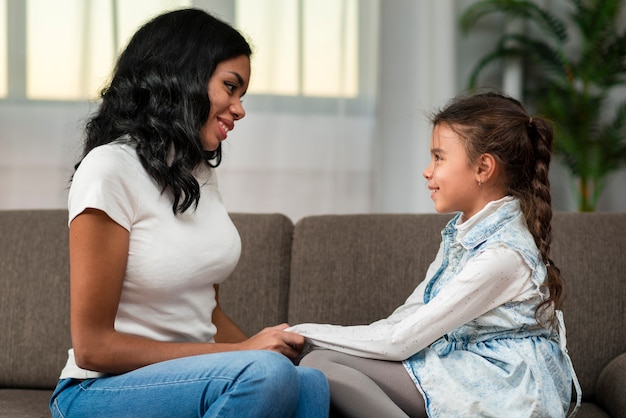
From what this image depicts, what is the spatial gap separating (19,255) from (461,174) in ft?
3.88

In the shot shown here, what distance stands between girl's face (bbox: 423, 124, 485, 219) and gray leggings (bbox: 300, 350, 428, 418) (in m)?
0.36

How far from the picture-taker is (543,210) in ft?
5.45

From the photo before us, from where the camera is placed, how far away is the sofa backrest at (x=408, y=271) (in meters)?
1.99

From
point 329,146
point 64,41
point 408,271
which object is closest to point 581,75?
point 329,146

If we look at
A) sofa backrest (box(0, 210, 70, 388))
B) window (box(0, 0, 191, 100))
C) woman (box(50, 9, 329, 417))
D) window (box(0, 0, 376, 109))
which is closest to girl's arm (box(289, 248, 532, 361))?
woman (box(50, 9, 329, 417))

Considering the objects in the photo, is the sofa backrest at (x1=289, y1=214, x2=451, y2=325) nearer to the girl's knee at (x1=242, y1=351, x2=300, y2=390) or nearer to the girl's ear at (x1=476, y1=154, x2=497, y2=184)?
the girl's ear at (x1=476, y1=154, x2=497, y2=184)

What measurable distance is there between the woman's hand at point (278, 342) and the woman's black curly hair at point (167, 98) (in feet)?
0.95

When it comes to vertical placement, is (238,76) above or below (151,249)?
above

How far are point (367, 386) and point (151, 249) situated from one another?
471 mm

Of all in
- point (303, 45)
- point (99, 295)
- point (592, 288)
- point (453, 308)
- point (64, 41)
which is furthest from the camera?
point (303, 45)

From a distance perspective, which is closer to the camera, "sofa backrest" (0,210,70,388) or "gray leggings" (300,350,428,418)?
"gray leggings" (300,350,428,418)

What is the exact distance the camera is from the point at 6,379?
Answer: 6.75ft

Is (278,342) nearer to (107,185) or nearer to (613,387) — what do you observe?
(107,185)

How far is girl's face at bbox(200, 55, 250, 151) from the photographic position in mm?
1659
